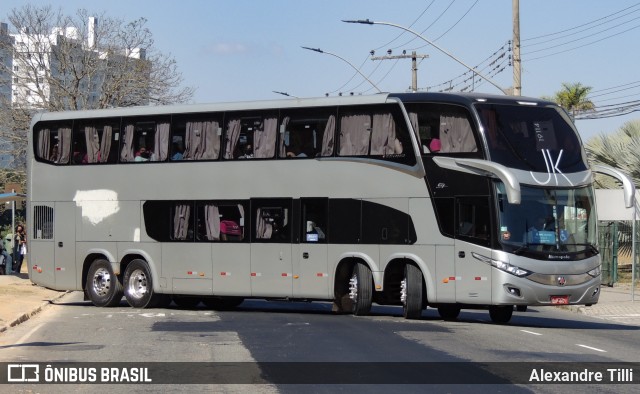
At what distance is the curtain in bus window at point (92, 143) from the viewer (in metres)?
27.5

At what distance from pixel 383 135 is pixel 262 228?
369 cm

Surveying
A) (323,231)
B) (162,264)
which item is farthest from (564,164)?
(162,264)

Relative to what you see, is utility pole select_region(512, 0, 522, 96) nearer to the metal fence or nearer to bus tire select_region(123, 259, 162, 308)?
the metal fence

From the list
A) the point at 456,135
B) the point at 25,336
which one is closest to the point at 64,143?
the point at 25,336

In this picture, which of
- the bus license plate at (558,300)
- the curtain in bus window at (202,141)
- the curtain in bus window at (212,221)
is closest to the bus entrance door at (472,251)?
the bus license plate at (558,300)

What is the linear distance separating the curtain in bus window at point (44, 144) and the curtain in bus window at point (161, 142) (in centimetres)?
350

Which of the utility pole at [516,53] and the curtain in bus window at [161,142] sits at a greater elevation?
the utility pole at [516,53]

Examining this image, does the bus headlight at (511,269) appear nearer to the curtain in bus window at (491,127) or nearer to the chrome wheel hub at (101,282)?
the curtain in bus window at (491,127)

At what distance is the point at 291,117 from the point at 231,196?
2.33m

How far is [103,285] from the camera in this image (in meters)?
27.8

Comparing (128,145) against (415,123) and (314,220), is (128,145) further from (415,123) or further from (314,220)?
(415,123)

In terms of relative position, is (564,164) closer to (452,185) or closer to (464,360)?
(452,185)

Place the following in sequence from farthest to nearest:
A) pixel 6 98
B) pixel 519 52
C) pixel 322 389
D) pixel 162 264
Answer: pixel 6 98, pixel 519 52, pixel 162 264, pixel 322 389

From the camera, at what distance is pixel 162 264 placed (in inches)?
→ 1046
